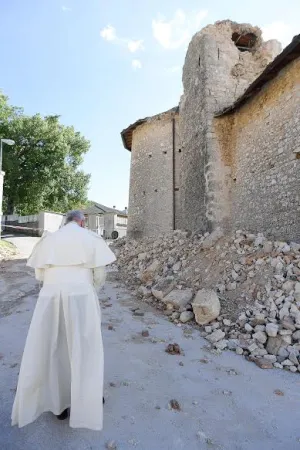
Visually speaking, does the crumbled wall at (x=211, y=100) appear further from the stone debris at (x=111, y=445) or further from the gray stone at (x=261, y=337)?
the stone debris at (x=111, y=445)

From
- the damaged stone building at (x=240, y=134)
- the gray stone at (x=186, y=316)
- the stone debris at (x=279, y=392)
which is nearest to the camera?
the stone debris at (x=279, y=392)

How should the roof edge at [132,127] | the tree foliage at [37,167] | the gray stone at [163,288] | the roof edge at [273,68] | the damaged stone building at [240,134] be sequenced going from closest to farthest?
1. the roof edge at [273,68]
2. the gray stone at [163,288]
3. the damaged stone building at [240,134]
4. the roof edge at [132,127]
5. the tree foliage at [37,167]

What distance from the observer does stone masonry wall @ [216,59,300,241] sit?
5.87 m

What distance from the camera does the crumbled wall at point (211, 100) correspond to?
25.7 feet

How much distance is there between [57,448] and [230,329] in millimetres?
2908

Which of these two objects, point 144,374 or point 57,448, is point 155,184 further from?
point 57,448

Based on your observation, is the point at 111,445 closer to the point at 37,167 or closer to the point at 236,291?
the point at 236,291

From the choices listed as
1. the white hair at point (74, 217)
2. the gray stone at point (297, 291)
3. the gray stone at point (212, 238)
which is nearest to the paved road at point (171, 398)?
the gray stone at point (297, 291)

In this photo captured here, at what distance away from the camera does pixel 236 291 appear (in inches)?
201

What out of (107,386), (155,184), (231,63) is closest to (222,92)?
(231,63)

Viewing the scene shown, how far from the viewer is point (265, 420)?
2408 mm

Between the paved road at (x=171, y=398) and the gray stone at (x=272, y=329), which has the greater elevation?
the gray stone at (x=272, y=329)

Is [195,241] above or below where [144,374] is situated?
above

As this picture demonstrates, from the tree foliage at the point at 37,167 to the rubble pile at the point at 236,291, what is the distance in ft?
56.7
